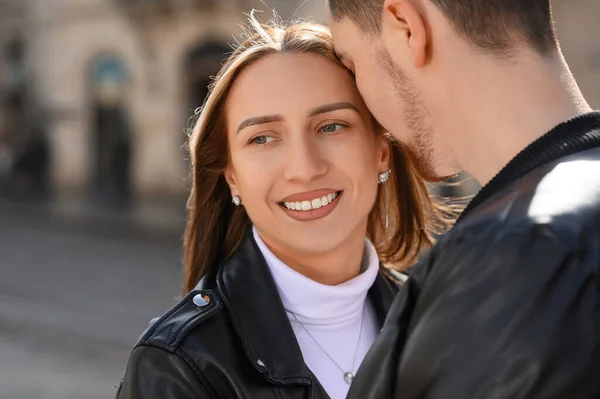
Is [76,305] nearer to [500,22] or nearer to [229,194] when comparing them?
[229,194]

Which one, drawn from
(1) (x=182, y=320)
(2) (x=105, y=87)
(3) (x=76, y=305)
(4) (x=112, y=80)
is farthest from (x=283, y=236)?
(2) (x=105, y=87)

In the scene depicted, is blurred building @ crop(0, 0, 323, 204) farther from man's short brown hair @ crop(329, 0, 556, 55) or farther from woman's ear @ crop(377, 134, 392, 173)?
man's short brown hair @ crop(329, 0, 556, 55)

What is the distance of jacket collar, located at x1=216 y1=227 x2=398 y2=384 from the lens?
1.77 m

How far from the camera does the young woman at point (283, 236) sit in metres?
1.75

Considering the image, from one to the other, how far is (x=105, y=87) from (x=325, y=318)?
20.1 m

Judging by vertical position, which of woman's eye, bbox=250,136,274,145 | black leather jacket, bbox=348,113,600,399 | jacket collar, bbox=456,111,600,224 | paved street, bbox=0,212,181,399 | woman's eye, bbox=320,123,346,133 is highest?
paved street, bbox=0,212,181,399

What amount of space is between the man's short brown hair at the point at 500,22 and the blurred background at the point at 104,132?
24.3 feet

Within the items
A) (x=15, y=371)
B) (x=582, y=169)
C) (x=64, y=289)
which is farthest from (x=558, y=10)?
(x=582, y=169)

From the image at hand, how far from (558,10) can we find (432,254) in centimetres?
1467

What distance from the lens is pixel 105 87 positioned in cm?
2117

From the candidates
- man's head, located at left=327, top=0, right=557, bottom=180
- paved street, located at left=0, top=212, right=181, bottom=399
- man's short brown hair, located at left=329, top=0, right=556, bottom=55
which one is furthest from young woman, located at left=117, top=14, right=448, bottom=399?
paved street, located at left=0, top=212, right=181, bottom=399

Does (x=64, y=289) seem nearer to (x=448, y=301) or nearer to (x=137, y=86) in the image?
(x=448, y=301)

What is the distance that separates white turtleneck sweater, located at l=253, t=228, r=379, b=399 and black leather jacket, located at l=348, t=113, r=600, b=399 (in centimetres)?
85

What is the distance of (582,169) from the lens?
1058 millimetres
